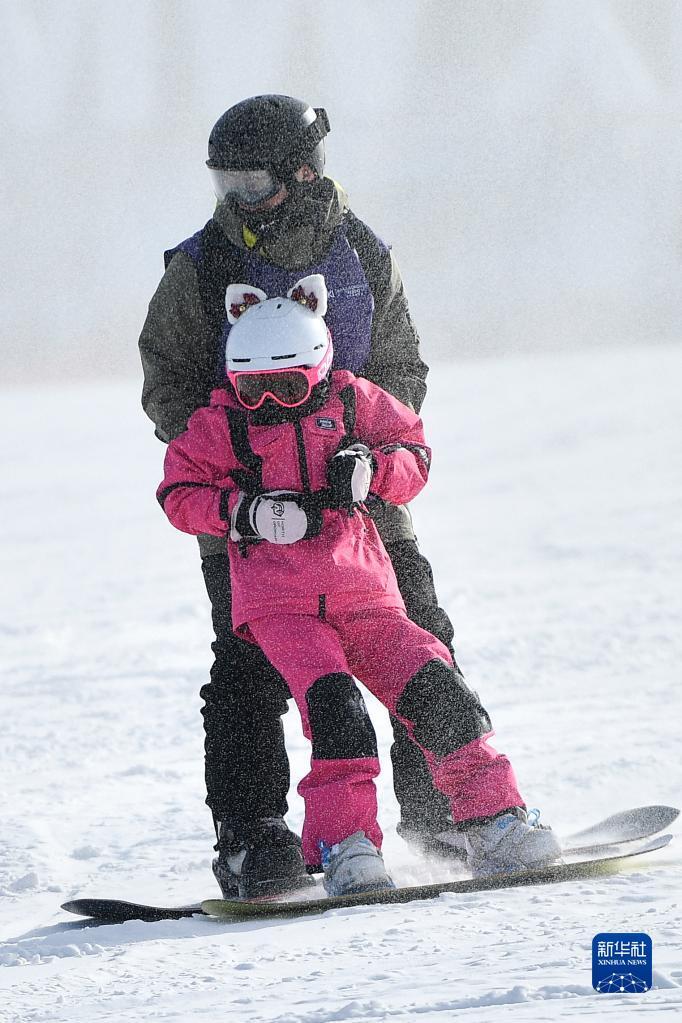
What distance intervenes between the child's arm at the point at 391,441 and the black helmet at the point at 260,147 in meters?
0.46

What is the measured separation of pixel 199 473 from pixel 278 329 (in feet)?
1.08

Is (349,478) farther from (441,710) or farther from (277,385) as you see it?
(441,710)

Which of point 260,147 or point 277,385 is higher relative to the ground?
point 260,147

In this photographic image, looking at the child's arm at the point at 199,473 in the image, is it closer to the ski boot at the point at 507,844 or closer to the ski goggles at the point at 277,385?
the ski goggles at the point at 277,385

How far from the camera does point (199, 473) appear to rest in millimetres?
2945

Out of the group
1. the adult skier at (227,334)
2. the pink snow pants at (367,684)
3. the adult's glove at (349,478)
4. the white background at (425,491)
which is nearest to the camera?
the white background at (425,491)

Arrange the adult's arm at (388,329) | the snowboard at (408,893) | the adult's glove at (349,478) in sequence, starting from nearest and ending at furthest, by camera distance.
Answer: the snowboard at (408,893) < the adult's glove at (349,478) < the adult's arm at (388,329)

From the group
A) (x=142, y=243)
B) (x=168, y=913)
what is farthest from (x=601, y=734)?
(x=142, y=243)

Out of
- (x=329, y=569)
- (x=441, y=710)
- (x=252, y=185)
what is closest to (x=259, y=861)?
(x=441, y=710)

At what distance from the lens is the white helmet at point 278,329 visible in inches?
114

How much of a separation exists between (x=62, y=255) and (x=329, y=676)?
22.4 meters

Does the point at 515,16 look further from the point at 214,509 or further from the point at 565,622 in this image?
the point at 214,509

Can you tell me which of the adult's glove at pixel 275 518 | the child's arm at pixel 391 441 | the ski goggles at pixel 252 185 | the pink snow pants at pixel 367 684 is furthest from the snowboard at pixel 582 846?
the ski goggles at pixel 252 185

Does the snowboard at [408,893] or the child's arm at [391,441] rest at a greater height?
the child's arm at [391,441]
